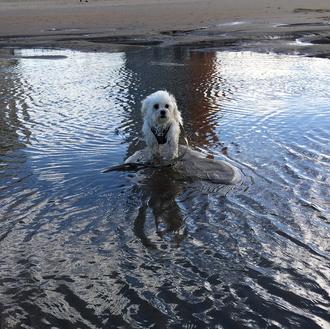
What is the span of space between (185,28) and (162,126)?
23.4m

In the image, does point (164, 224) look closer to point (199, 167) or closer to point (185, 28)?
point (199, 167)

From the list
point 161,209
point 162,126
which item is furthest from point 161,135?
point 161,209

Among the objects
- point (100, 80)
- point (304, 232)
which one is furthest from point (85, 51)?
point (304, 232)

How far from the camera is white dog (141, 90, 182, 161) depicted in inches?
283

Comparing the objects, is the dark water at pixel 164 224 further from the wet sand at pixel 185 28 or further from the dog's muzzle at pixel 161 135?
the wet sand at pixel 185 28

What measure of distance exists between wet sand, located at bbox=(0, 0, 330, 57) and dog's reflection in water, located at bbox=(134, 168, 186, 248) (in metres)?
13.6

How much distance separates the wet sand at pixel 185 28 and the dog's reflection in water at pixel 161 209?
44.5ft

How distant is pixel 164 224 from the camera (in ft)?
16.8

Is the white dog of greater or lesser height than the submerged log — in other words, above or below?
above

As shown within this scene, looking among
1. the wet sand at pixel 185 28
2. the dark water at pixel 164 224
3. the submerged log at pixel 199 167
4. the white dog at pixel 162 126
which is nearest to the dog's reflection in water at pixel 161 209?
the dark water at pixel 164 224

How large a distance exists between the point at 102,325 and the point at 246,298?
1.15 metres

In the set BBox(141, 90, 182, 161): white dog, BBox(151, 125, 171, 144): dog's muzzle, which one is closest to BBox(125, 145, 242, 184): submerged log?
BBox(141, 90, 182, 161): white dog

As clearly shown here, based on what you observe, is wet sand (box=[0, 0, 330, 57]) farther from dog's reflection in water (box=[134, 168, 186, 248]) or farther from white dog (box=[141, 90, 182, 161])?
dog's reflection in water (box=[134, 168, 186, 248])

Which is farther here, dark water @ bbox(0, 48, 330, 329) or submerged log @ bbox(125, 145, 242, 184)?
submerged log @ bbox(125, 145, 242, 184)
